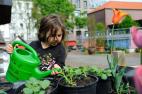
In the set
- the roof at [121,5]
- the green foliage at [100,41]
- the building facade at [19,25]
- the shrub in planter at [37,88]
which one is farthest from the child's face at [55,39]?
the roof at [121,5]

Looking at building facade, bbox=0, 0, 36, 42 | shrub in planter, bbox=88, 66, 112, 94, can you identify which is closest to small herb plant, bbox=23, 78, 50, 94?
shrub in planter, bbox=88, 66, 112, 94

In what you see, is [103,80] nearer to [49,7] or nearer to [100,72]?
[100,72]

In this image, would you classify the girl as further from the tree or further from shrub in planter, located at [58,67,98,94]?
the tree

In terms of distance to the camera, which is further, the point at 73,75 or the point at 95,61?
the point at 95,61

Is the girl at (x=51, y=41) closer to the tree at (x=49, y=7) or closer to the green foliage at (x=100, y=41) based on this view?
the green foliage at (x=100, y=41)

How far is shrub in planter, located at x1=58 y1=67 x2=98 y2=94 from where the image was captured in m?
1.44

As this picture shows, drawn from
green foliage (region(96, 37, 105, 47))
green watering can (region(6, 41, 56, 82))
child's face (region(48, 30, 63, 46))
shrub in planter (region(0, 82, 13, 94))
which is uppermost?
child's face (region(48, 30, 63, 46))

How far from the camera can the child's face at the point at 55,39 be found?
82.4 inches

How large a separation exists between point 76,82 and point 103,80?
20 centimetres

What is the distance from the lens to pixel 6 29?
5647cm

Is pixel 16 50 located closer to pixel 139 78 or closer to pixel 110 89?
pixel 110 89

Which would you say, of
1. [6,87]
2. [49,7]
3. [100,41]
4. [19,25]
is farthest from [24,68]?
[19,25]

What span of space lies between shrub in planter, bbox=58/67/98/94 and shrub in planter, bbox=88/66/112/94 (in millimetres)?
71

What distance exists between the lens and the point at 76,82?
1547 millimetres
